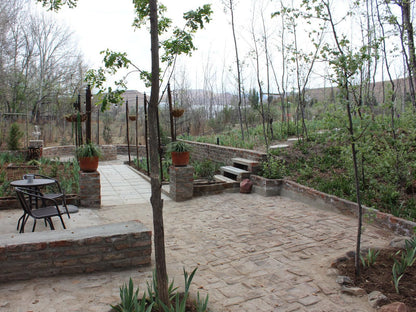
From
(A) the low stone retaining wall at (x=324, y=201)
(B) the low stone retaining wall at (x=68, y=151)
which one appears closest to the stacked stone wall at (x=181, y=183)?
(A) the low stone retaining wall at (x=324, y=201)

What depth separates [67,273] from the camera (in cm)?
293

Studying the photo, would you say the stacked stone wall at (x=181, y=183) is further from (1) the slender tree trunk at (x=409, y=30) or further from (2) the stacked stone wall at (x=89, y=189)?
(1) the slender tree trunk at (x=409, y=30)

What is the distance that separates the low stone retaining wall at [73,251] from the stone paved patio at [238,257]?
9 cm

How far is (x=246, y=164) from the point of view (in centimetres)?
731

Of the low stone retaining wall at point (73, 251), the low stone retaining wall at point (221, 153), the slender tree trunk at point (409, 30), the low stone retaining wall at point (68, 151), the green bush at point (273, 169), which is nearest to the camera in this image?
the low stone retaining wall at point (73, 251)

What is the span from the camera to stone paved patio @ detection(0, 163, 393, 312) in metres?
2.56

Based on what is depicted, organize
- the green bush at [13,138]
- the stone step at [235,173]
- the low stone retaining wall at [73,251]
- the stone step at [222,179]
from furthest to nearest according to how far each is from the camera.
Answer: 1. the green bush at [13,138]
2. the stone step at [222,179]
3. the stone step at [235,173]
4. the low stone retaining wall at [73,251]

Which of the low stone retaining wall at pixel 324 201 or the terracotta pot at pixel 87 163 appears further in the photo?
the terracotta pot at pixel 87 163

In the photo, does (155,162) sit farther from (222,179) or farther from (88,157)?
(222,179)

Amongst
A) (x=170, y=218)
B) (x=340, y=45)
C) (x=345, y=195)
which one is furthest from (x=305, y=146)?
(x=340, y=45)

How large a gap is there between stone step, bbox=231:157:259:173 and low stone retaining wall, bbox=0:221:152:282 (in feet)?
14.0

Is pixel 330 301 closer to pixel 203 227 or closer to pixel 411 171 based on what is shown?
pixel 203 227

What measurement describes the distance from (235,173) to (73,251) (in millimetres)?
4728

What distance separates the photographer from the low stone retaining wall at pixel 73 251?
9.15 ft
